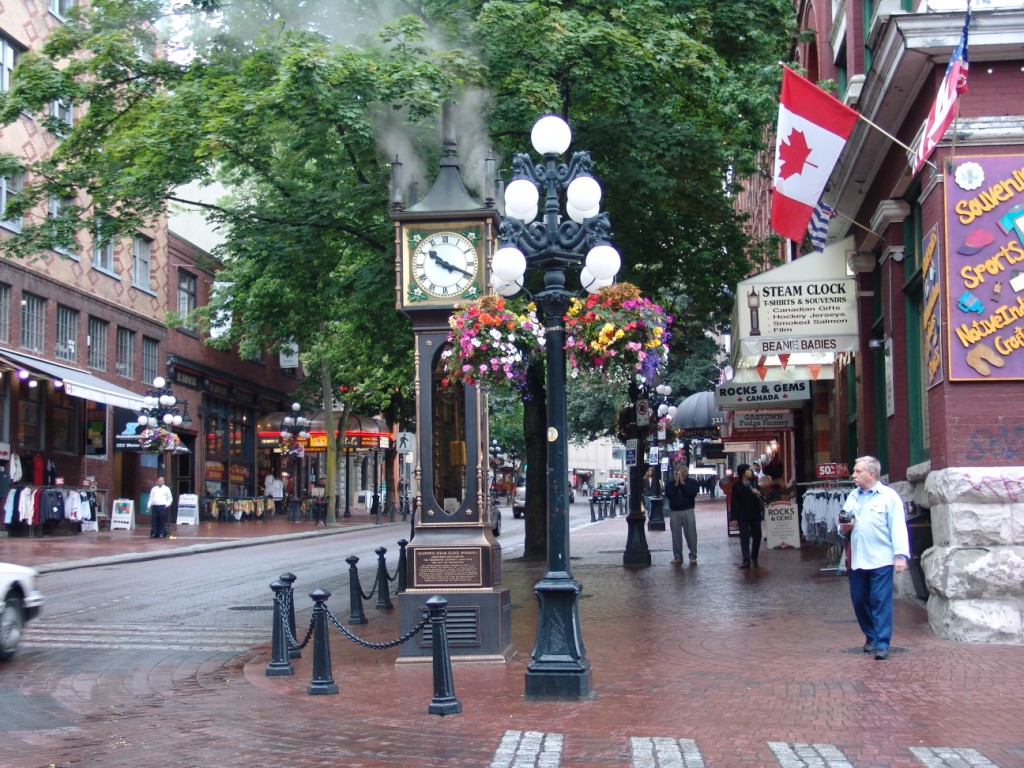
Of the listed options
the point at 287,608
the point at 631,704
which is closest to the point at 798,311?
the point at 287,608

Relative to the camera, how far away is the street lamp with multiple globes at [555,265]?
8812 millimetres

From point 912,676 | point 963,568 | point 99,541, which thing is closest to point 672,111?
point 963,568

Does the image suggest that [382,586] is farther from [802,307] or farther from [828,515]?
[828,515]

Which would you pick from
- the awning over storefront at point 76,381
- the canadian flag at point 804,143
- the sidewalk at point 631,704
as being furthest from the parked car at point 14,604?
the awning over storefront at point 76,381

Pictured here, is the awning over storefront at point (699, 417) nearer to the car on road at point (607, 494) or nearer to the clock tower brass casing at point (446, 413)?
the car on road at point (607, 494)

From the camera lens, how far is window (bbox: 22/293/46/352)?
109 ft

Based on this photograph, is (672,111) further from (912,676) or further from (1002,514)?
(912,676)

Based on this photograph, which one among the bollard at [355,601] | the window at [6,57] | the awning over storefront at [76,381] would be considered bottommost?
the bollard at [355,601]

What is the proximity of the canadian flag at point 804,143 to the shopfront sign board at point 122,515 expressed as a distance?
26.1 m

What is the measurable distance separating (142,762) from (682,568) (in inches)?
547

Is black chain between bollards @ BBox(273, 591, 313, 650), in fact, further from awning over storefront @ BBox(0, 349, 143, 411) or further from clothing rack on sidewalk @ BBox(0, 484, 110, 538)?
clothing rack on sidewalk @ BBox(0, 484, 110, 538)

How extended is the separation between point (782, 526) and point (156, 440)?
19.2 metres

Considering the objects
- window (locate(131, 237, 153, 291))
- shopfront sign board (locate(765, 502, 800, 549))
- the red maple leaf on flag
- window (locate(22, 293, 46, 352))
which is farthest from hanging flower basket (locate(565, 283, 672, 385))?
window (locate(131, 237, 153, 291))

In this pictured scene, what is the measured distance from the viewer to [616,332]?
9.16 meters
